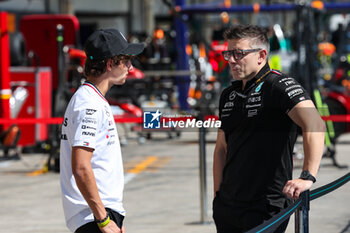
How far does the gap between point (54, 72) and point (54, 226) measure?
886 centimetres

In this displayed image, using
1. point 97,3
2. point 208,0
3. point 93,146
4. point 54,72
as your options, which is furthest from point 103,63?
point 208,0

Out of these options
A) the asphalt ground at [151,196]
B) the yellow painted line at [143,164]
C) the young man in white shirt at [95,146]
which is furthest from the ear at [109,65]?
the yellow painted line at [143,164]

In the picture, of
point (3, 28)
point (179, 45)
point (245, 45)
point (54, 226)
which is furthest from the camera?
point (179, 45)

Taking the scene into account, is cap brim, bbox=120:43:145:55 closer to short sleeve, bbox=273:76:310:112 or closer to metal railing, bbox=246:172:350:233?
short sleeve, bbox=273:76:310:112

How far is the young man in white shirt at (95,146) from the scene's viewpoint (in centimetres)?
374

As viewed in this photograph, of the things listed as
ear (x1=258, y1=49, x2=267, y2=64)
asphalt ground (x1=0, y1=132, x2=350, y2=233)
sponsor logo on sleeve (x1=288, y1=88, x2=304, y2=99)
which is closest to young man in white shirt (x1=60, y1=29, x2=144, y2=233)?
ear (x1=258, y1=49, x2=267, y2=64)

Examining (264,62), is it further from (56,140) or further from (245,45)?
(56,140)

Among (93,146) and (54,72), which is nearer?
(93,146)

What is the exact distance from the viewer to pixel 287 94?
409 centimetres

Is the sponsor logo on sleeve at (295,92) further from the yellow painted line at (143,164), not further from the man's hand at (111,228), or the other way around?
the yellow painted line at (143,164)

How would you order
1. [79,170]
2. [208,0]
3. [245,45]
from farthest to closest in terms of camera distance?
[208,0]
[245,45]
[79,170]

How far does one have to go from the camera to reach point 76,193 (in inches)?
152

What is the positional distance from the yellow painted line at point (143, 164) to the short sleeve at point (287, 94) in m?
8.28

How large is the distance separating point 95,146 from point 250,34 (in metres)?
1.05
